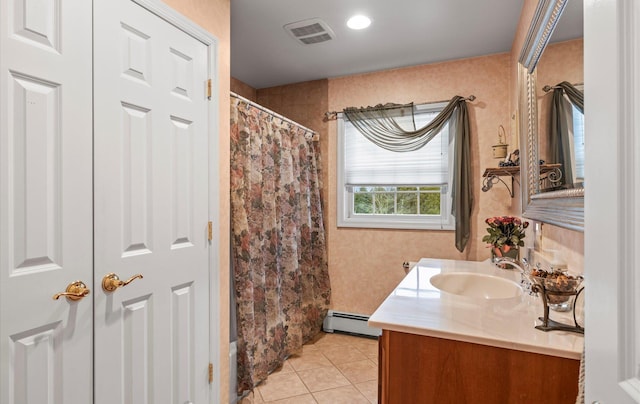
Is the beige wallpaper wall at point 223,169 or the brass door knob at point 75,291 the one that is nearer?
the brass door knob at point 75,291

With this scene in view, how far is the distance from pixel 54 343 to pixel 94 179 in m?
0.58

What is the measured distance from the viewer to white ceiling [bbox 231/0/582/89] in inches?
85.7

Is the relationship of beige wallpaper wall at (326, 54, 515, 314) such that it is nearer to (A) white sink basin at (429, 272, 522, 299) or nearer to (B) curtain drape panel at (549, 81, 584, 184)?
(A) white sink basin at (429, 272, 522, 299)

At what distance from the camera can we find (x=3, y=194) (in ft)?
Answer: 3.43

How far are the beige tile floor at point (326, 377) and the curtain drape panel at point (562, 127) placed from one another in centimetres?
177

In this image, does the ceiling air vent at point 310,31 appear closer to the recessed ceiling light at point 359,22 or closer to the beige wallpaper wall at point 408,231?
the recessed ceiling light at point 359,22

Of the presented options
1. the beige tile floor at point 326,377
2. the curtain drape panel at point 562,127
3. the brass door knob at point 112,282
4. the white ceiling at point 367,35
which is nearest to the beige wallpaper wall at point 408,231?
the white ceiling at point 367,35

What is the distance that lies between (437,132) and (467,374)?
229 cm

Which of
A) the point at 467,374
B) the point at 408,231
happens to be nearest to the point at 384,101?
the point at 408,231

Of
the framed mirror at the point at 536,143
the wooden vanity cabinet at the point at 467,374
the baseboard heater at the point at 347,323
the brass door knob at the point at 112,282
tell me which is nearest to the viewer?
the wooden vanity cabinet at the point at 467,374

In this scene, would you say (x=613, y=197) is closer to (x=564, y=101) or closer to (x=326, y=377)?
(x=564, y=101)

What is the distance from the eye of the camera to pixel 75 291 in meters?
1.21

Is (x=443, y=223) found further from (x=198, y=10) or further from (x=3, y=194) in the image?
(x=3, y=194)

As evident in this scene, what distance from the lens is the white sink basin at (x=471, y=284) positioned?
1.90 meters
